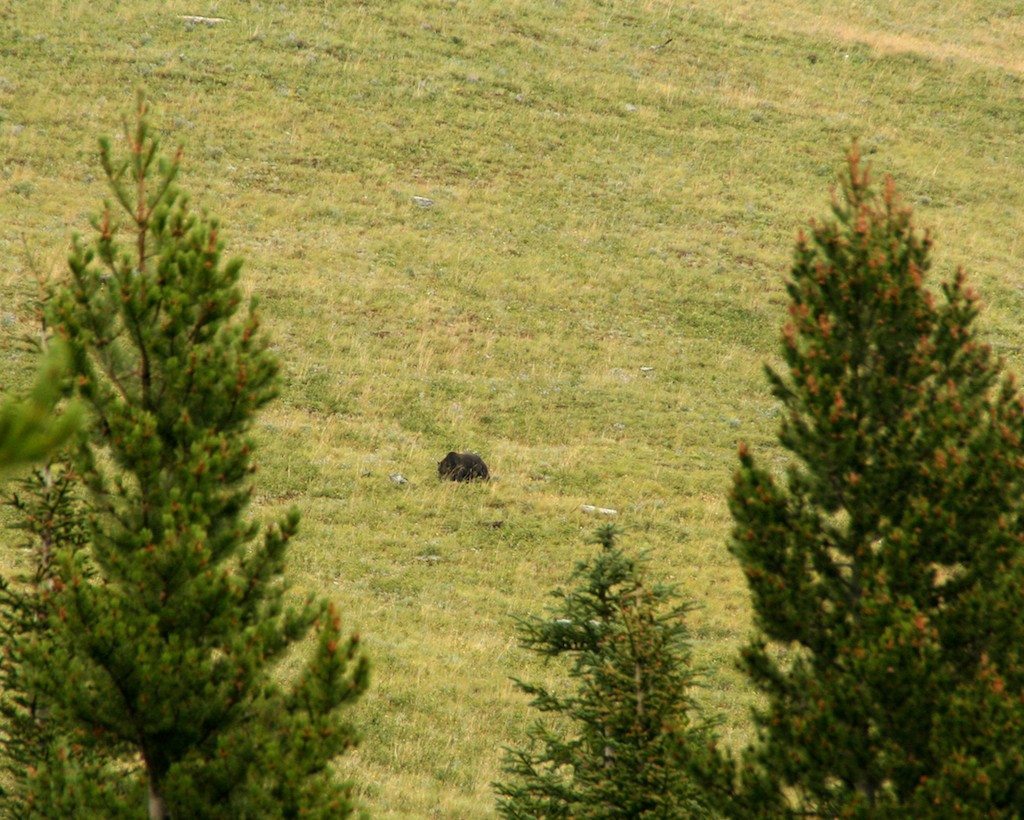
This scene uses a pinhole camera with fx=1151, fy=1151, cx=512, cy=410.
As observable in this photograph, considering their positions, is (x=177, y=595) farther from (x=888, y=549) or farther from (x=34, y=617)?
(x=888, y=549)

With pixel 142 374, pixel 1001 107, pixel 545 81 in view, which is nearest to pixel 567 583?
pixel 142 374

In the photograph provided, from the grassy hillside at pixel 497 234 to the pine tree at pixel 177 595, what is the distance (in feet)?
17.4

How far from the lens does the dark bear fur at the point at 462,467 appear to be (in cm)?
2281

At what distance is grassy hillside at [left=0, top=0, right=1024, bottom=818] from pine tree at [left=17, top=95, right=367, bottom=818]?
17.4ft

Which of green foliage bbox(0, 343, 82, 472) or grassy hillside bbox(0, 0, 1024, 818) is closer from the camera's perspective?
green foliage bbox(0, 343, 82, 472)

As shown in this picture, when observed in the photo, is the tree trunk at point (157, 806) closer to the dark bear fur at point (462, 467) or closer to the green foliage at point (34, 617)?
the green foliage at point (34, 617)

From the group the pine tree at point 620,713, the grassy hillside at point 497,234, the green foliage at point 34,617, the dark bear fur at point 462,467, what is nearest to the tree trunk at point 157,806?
the green foliage at point 34,617

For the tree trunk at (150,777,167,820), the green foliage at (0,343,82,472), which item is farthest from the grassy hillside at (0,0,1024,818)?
the green foliage at (0,343,82,472)

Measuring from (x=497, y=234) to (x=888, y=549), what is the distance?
97.3ft

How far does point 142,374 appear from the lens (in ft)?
26.2

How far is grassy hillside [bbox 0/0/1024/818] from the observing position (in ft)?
63.0

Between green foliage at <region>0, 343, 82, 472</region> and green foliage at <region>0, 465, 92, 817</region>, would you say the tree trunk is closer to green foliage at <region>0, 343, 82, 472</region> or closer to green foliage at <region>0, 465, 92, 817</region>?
green foliage at <region>0, 465, 92, 817</region>

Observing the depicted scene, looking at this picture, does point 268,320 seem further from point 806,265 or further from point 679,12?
point 679,12

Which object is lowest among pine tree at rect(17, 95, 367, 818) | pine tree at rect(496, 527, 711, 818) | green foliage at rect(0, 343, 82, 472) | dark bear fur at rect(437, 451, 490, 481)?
dark bear fur at rect(437, 451, 490, 481)
